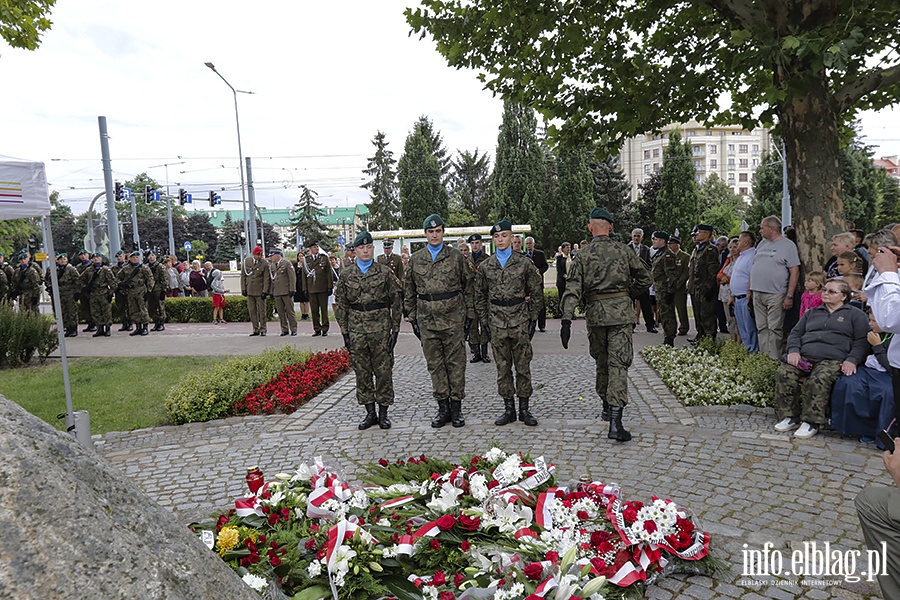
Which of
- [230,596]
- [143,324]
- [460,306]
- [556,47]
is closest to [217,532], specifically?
[230,596]

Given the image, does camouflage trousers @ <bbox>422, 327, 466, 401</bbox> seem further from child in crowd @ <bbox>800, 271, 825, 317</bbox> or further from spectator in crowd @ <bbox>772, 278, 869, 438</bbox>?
child in crowd @ <bbox>800, 271, 825, 317</bbox>

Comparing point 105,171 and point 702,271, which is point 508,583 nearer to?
point 702,271

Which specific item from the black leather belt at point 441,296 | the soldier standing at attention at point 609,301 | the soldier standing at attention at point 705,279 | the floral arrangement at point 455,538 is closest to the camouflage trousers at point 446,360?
the black leather belt at point 441,296

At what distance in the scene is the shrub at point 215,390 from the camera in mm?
7188

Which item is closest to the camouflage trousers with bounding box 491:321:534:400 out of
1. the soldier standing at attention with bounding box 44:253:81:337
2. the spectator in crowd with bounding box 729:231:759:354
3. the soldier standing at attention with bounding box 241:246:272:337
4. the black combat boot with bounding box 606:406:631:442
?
the black combat boot with bounding box 606:406:631:442

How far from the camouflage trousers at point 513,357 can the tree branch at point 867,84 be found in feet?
16.0

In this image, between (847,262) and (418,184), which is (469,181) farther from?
(847,262)

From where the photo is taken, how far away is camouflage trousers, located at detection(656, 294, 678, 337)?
414 inches

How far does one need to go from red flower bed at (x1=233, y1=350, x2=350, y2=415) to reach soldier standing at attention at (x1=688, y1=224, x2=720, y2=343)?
19.6 feet

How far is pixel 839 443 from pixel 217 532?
5045 mm

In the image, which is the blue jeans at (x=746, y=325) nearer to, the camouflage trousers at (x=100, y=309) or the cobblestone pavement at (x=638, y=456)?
the cobblestone pavement at (x=638, y=456)

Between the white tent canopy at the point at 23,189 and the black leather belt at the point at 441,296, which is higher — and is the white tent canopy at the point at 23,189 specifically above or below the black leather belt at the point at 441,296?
above

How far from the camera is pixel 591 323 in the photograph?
19.9ft

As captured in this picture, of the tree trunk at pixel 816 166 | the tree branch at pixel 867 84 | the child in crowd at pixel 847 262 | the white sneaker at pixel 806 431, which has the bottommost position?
the white sneaker at pixel 806 431
